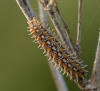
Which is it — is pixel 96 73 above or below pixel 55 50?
below

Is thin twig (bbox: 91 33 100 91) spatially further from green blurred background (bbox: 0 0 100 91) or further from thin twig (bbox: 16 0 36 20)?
green blurred background (bbox: 0 0 100 91)

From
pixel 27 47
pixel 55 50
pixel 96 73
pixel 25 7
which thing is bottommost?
pixel 27 47

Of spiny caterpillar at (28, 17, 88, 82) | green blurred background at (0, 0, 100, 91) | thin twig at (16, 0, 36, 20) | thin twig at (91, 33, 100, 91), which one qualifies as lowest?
green blurred background at (0, 0, 100, 91)

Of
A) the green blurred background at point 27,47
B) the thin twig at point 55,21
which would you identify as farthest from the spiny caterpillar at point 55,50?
the green blurred background at point 27,47

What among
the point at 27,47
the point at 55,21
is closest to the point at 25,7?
the point at 55,21

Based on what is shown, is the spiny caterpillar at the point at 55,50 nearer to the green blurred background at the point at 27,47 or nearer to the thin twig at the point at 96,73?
the thin twig at the point at 96,73

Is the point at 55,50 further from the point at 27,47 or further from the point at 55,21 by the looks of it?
the point at 27,47

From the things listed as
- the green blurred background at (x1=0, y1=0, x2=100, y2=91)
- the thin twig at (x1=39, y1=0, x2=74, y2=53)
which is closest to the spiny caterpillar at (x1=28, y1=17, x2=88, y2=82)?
the thin twig at (x1=39, y1=0, x2=74, y2=53)
